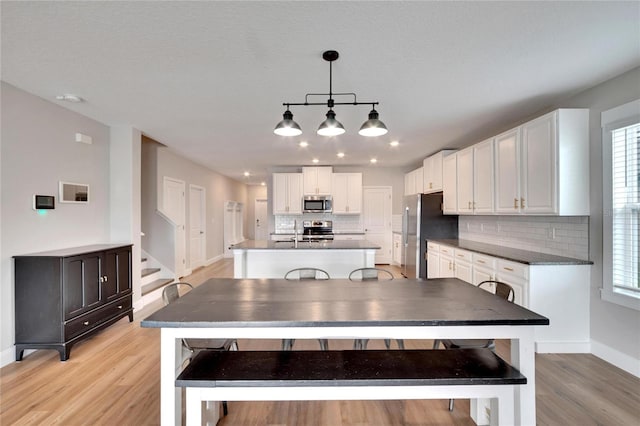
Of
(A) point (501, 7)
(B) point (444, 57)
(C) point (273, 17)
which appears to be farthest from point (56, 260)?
(A) point (501, 7)

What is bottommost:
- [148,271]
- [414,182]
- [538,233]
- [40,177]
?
[148,271]

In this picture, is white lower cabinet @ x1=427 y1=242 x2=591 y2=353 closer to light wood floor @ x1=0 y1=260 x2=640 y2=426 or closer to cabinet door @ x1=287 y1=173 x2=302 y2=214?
light wood floor @ x1=0 y1=260 x2=640 y2=426

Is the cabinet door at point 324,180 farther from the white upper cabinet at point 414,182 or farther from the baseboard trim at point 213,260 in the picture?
the baseboard trim at point 213,260

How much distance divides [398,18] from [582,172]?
2.44 metres

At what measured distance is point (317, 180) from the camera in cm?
688

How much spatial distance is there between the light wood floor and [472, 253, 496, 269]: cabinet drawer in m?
0.96

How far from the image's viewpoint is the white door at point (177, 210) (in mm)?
5898

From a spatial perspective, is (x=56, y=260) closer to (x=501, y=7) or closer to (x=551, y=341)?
(x=501, y=7)

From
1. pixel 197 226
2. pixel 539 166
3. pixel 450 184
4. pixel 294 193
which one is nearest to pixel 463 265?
pixel 450 184

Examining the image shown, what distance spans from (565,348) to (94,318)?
478 centimetres

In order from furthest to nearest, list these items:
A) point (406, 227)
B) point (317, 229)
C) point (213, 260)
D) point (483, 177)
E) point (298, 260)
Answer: point (213, 260) < point (317, 229) < point (406, 227) < point (298, 260) < point (483, 177)

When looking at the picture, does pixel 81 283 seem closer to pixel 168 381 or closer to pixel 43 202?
pixel 43 202

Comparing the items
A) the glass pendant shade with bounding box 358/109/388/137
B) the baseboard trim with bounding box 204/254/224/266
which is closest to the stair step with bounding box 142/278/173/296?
the baseboard trim with bounding box 204/254/224/266

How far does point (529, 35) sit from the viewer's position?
2078mm
